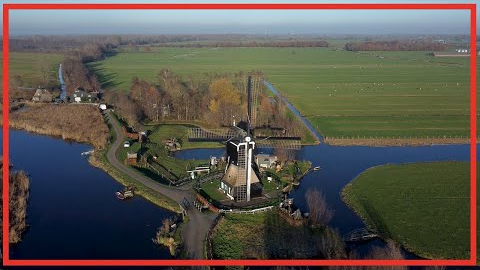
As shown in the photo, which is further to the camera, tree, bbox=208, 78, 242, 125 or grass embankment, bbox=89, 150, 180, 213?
tree, bbox=208, 78, 242, 125

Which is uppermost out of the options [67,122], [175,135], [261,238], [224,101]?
[224,101]

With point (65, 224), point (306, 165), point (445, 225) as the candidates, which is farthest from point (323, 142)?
point (65, 224)

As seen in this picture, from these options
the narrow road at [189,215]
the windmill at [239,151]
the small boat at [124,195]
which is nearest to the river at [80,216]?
the small boat at [124,195]

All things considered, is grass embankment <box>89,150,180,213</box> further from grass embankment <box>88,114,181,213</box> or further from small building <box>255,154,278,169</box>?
small building <box>255,154,278,169</box>

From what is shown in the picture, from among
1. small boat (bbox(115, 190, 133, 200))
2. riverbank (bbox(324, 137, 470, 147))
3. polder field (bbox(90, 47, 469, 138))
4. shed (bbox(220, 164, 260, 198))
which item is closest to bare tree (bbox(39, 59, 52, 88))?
polder field (bbox(90, 47, 469, 138))

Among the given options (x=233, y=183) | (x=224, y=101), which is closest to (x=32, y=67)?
(x=224, y=101)

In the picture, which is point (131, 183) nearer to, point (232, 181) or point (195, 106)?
point (232, 181)
